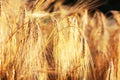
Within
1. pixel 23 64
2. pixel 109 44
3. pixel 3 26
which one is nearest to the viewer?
pixel 23 64

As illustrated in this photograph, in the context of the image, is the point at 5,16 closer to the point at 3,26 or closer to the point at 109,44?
the point at 3,26

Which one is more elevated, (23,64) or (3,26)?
(3,26)

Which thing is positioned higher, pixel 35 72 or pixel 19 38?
pixel 19 38

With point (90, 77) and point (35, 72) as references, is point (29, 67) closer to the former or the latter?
point (35, 72)

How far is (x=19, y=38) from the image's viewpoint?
2201 mm

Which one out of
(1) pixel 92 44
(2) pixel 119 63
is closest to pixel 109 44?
(1) pixel 92 44

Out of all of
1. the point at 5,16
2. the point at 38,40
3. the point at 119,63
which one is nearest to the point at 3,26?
the point at 5,16

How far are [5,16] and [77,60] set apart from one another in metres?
0.42

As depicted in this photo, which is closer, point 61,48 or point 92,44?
point 61,48

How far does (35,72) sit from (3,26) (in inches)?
11.5

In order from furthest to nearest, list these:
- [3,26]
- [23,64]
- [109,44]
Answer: [109,44] < [3,26] < [23,64]

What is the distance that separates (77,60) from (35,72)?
25cm

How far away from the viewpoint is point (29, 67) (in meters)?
2.11

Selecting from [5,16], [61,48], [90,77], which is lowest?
[90,77]
